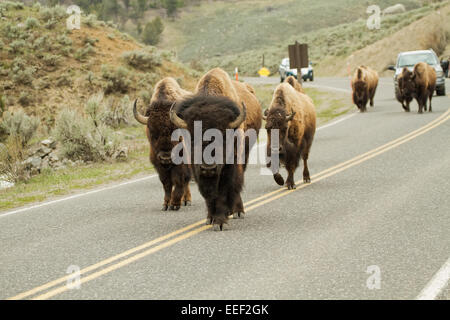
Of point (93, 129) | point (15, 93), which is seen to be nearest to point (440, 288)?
point (93, 129)

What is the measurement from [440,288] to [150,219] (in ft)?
15.4

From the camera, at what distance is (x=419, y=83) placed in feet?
76.4

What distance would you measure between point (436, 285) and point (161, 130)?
489 centimetres

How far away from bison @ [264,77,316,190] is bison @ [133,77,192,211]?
1.75 metres

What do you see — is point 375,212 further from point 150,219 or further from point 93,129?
point 93,129

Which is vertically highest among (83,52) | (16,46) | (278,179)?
(16,46)

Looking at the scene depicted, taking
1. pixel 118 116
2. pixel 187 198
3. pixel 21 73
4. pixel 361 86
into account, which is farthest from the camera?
pixel 21 73

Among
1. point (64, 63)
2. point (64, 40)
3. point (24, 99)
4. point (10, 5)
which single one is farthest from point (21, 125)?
point (10, 5)

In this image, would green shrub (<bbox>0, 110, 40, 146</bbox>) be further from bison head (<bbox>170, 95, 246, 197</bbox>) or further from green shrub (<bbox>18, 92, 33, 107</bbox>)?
bison head (<bbox>170, 95, 246, 197</bbox>)

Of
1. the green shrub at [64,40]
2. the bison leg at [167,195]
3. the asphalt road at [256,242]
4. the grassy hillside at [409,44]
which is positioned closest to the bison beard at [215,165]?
the asphalt road at [256,242]

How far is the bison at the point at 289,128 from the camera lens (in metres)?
11.0

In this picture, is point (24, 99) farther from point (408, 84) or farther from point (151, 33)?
point (151, 33)

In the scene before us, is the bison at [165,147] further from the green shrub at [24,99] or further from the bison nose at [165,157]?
the green shrub at [24,99]
